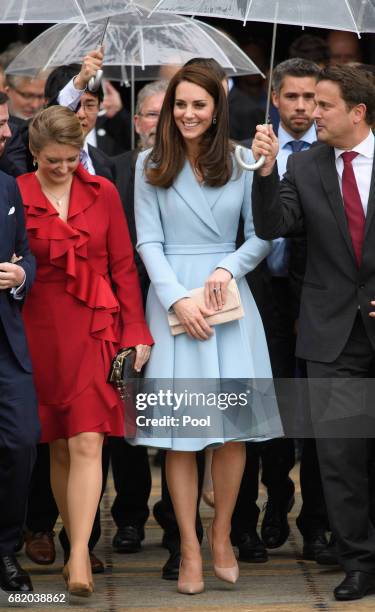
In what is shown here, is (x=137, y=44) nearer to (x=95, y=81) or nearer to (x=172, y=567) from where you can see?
(x=95, y=81)

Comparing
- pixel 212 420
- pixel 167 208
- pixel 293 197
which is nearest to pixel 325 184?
pixel 293 197

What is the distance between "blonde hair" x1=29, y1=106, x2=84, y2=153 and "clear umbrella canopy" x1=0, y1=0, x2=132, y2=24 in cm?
47

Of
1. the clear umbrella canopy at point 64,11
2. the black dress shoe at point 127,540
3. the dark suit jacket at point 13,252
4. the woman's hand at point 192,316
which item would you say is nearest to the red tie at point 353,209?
the woman's hand at point 192,316

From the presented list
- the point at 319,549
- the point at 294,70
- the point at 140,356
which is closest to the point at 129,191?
the point at 294,70

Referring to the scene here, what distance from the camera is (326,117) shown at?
5.89 meters

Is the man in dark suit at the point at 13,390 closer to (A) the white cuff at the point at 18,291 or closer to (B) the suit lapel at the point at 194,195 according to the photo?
(A) the white cuff at the point at 18,291

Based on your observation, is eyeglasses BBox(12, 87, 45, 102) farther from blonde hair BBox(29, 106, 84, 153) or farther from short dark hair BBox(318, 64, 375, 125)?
short dark hair BBox(318, 64, 375, 125)

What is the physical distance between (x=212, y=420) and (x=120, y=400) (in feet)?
1.31

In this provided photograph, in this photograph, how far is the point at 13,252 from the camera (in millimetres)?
5695

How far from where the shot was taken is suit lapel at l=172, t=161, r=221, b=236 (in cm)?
603

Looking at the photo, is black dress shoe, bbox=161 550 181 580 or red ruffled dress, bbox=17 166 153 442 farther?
black dress shoe, bbox=161 550 181 580

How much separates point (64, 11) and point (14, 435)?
1.89 metres

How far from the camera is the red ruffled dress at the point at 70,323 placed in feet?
19.3

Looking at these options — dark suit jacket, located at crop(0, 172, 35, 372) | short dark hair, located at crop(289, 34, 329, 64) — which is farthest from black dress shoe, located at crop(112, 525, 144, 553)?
short dark hair, located at crop(289, 34, 329, 64)
